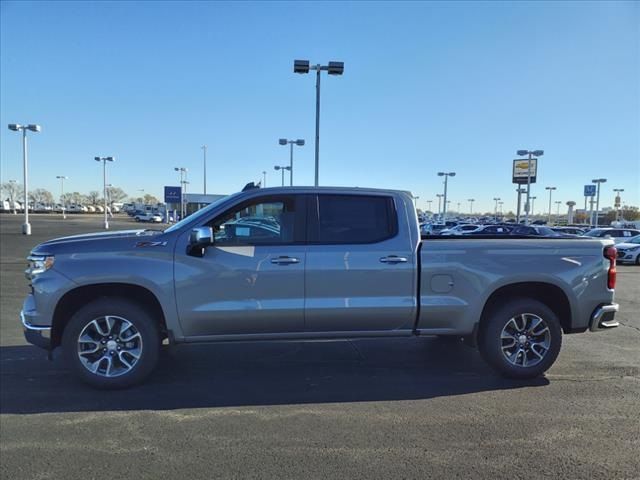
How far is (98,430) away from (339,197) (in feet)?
9.94

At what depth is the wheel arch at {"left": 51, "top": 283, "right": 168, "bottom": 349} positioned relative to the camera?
4.64 m

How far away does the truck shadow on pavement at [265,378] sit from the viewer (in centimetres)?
446

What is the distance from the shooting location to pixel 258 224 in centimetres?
487

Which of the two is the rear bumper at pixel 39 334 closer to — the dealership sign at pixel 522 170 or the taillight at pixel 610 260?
the taillight at pixel 610 260

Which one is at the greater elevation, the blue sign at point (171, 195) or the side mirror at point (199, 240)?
the blue sign at point (171, 195)

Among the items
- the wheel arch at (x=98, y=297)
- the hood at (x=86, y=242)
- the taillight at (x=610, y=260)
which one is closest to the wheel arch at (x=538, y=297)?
the taillight at (x=610, y=260)

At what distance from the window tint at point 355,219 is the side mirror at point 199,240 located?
3.56 ft

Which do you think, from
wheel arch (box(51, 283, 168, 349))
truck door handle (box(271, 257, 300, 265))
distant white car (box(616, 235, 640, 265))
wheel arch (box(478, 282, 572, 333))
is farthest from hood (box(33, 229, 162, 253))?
distant white car (box(616, 235, 640, 265))

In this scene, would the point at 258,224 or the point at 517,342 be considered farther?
the point at 517,342

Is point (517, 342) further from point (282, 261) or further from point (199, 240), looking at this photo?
point (199, 240)

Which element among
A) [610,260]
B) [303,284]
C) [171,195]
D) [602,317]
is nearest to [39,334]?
[303,284]

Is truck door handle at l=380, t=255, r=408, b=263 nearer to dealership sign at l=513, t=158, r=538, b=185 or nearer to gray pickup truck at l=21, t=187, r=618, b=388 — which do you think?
gray pickup truck at l=21, t=187, r=618, b=388

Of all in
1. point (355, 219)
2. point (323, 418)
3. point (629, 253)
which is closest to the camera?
point (323, 418)

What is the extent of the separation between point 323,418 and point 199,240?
1.92 meters
